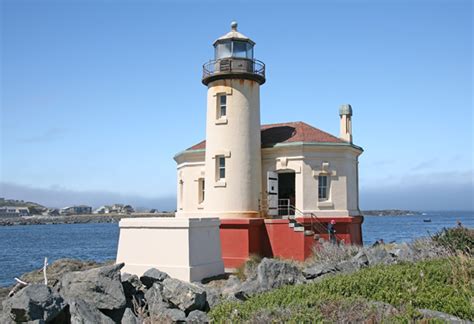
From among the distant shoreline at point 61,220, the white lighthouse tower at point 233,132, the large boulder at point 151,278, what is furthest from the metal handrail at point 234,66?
the distant shoreline at point 61,220

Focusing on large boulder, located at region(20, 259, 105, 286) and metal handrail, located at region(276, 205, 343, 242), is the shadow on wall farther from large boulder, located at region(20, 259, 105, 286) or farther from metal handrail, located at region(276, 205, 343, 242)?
large boulder, located at region(20, 259, 105, 286)

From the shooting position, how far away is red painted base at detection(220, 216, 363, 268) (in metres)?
22.0

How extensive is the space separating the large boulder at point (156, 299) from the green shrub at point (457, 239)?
9281 millimetres

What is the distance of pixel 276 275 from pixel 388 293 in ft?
13.3

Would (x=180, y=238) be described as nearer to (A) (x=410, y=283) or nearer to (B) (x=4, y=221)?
(A) (x=410, y=283)

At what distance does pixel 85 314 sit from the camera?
10008 millimetres

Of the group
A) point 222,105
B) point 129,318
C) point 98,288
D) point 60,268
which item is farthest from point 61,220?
point 129,318

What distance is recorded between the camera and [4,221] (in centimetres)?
13088

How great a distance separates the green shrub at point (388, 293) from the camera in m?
9.29

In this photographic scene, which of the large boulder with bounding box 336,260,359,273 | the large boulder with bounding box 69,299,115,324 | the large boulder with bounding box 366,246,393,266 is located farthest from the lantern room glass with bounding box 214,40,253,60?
the large boulder with bounding box 69,299,115,324

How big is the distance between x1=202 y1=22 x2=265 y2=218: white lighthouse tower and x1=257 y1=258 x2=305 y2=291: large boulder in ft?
28.0

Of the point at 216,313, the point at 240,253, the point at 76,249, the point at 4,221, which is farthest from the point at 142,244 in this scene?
the point at 4,221

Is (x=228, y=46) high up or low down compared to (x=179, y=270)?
up

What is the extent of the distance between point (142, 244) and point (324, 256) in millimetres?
6724
